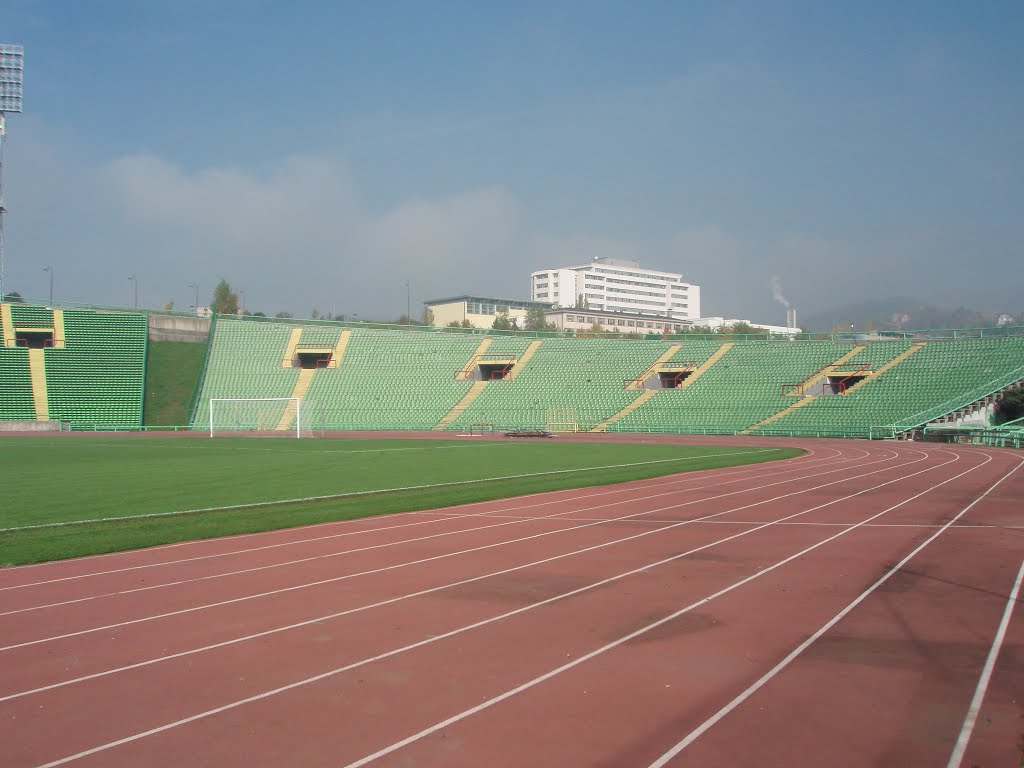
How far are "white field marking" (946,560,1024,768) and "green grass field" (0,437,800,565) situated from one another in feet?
37.8

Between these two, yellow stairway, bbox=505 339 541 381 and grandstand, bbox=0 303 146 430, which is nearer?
grandstand, bbox=0 303 146 430

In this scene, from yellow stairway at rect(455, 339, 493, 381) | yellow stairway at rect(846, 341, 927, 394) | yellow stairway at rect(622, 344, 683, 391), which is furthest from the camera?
yellow stairway at rect(455, 339, 493, 381)

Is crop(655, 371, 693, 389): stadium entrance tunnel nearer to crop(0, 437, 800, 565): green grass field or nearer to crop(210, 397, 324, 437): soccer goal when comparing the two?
crop(0, 437, 800, 565): green grass field

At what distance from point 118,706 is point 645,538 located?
8974mm

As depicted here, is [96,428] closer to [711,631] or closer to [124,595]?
[124,595]

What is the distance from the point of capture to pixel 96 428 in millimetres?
55094

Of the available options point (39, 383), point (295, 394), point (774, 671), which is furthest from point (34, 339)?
point (774, 671)

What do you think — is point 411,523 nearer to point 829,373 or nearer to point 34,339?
point 829,373

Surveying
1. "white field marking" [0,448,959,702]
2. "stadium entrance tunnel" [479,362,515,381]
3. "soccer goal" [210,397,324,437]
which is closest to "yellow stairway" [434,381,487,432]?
"stadium entrance tunnel" [479,362,515,381]

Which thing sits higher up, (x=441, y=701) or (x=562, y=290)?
(x=562, y=290)

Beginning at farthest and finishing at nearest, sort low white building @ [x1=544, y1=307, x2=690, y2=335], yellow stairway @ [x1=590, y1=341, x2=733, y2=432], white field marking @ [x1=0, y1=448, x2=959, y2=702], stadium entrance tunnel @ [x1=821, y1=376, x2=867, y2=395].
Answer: low white building @ [x1=544, y1=307, x2=690, y2=335] < yellow stairway @ [x1=590, y1=341, x2=733, y2=432] < stadium entrance tunnel @ [x1=821, y1=376, x2=867, y2=395] < white field marking @ [x1=0, y1=448, x2=959, y2=702]

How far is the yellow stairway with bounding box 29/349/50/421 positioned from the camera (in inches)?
2183

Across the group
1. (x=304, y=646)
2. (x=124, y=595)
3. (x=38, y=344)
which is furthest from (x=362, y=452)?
(x=38, y=344)

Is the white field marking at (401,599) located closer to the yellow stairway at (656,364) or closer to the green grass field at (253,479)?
the green grass field at (253,479)
